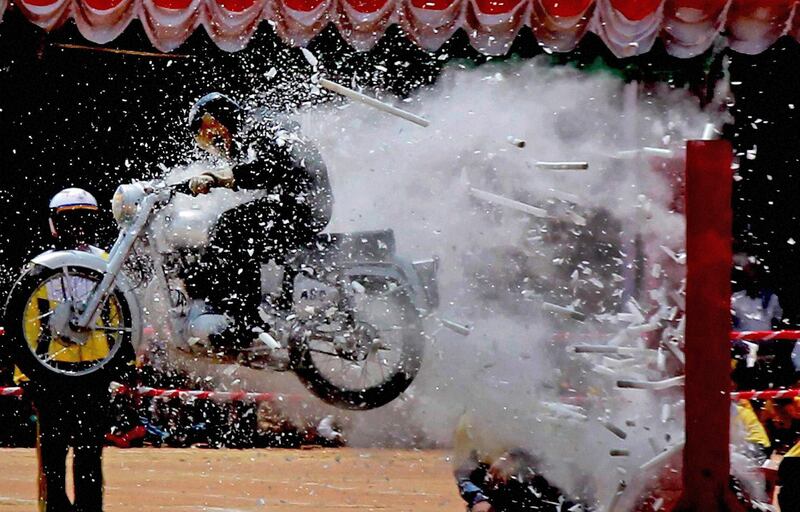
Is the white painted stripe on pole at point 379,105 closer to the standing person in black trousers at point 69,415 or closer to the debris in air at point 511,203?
the debris in air at point 511,203

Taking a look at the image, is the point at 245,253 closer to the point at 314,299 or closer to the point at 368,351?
the point at 314,299

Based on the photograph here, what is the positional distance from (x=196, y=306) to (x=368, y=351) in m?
0.84

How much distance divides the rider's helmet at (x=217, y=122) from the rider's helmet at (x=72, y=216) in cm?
65

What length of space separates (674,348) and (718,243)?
1429 mm

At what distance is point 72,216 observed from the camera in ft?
17.1

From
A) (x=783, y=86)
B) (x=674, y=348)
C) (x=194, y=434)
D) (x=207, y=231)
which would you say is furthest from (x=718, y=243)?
(x=194, y=434)

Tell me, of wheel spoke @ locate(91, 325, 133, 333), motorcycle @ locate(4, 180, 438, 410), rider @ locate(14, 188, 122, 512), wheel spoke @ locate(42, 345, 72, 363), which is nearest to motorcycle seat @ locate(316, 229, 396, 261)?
motorcycle @ locate(4, 180, 438, 410)

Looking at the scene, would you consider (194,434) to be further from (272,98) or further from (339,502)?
(272,98)

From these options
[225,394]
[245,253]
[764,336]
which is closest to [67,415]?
[245,253]

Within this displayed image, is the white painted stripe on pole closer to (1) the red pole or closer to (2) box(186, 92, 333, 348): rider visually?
(2) box(186, 92, 333, 348): rider

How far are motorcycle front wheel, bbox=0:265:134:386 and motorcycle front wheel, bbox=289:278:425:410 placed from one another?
0.84 meters

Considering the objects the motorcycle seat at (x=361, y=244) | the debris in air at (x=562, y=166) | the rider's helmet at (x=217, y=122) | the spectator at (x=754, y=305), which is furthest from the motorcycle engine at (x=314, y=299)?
the spectator at (x=754, y=305)

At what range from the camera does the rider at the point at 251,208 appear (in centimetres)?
508

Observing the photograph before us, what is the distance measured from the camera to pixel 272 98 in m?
6.02
